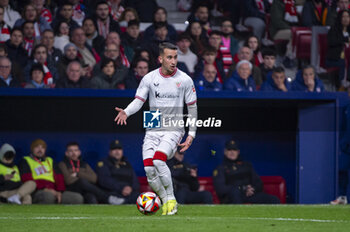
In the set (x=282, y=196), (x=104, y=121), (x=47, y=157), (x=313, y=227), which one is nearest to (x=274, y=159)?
(x=282, y=196)

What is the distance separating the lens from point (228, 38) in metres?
12.6

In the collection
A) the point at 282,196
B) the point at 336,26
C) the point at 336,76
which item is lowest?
the point at 282,196

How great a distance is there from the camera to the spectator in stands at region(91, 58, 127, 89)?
10.9 m

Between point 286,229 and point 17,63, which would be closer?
point 286,229

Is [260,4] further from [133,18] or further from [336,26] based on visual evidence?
[133,18]

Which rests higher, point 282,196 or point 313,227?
point 313,227

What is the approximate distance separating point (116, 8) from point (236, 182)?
403cm

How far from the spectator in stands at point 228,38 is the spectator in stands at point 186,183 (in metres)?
2.38

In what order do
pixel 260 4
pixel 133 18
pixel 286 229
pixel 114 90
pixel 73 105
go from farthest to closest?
pixel 260 4 → pixel 133 18 → pixel 73 105 → pixel 114 90 → pixel 286 229

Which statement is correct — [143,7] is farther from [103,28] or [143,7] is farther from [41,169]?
[41,169]

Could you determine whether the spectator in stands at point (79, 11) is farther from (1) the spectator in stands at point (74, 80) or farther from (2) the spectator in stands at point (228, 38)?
(2) the spectator in stands at point (228, 38)

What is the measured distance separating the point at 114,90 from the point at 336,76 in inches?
168

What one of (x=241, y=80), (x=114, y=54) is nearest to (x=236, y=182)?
(x=241, y=80)

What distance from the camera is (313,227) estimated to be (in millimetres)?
6164
